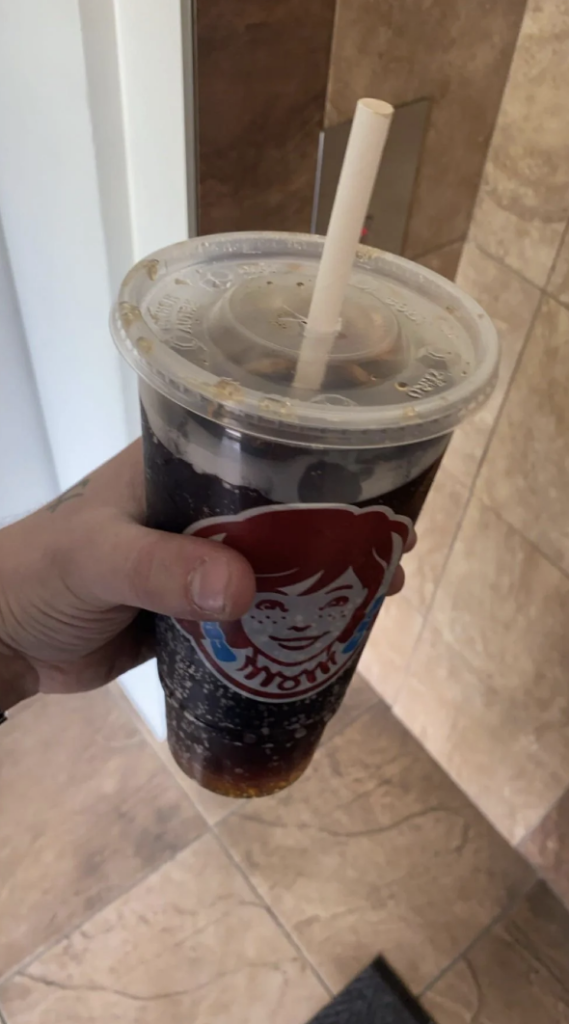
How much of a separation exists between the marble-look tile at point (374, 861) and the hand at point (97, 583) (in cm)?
45

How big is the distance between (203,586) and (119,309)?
0.14 metres

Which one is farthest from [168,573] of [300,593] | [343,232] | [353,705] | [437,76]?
[353,705]

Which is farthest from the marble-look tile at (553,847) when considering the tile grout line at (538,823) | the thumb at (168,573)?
the thumb at (168,573)

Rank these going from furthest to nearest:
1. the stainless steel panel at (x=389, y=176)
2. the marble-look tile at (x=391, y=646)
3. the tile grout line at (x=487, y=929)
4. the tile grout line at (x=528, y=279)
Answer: the marble-look tile at (x=391, y=646) → the tile grout line at (x=487, y=929) → the tile grout line at (x=528, y=279) → the stainless steel panel at (x=389, y=176)

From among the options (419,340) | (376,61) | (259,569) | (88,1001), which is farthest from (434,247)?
(88,1001)

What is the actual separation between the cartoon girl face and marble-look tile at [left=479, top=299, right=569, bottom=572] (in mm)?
428

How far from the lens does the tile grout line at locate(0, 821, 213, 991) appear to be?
0.93m

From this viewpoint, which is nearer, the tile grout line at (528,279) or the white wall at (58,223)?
the white wall at (58,223)

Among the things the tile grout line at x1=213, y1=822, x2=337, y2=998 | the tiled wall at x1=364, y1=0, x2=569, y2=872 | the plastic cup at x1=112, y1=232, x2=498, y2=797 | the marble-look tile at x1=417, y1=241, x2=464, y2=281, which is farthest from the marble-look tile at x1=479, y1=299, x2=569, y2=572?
the tile grout line at x1=213, y1=822, x2=337, y2=998

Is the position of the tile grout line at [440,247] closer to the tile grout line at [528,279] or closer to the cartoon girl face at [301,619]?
the tile grout line at [528,279]

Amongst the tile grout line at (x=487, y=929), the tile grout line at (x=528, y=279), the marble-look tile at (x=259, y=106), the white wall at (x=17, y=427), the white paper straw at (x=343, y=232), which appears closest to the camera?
the white paper straw at (x=343, y=232)

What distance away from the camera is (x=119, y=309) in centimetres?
37

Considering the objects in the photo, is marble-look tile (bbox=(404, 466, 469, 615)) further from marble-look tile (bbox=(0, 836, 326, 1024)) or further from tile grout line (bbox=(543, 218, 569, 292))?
marble-look tile (bbox=(0, 836, 326, 1024))

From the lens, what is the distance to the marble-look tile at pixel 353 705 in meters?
1.17
